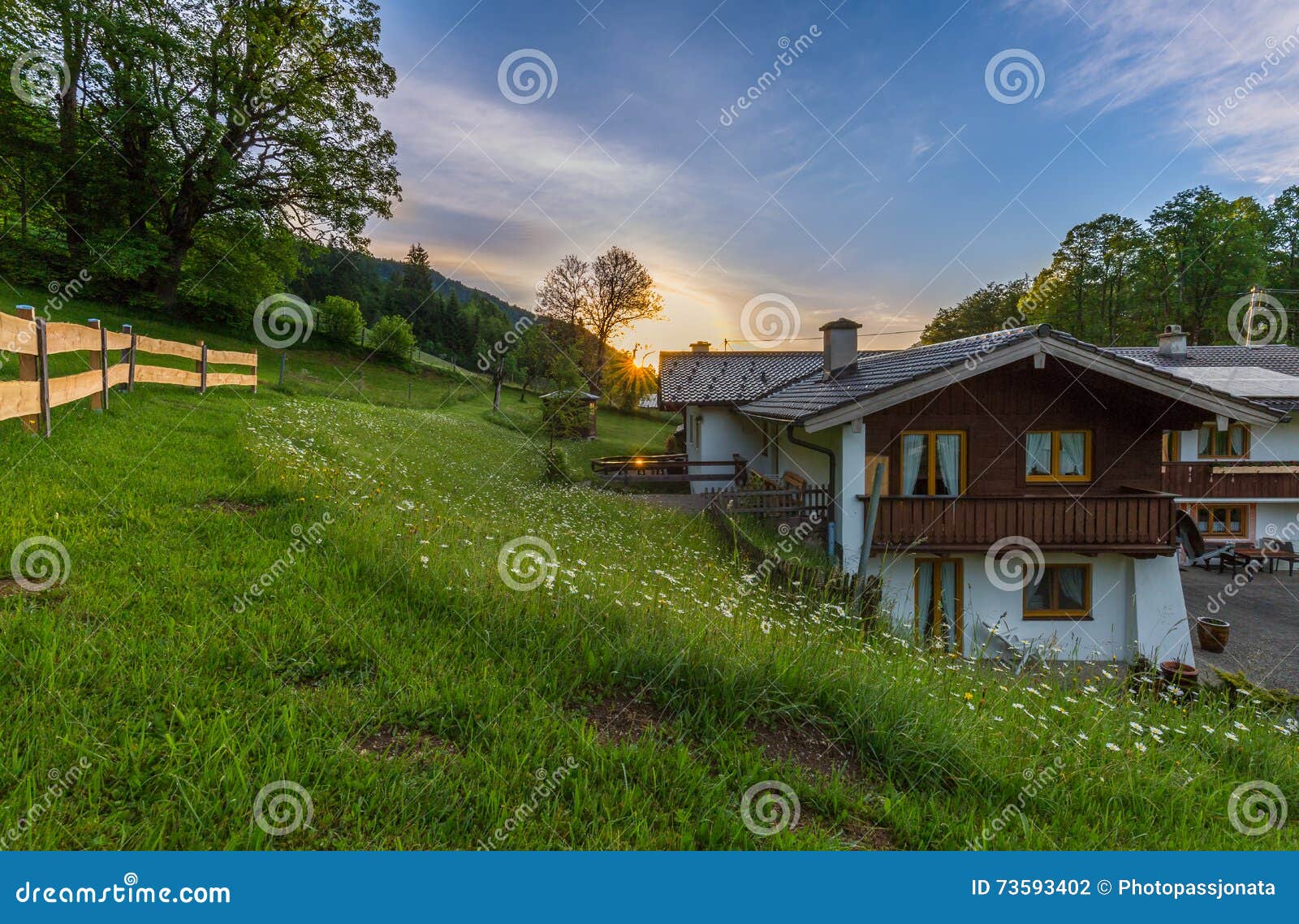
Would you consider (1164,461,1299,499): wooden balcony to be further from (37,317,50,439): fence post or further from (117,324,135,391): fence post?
(117,324,135,391): fence post

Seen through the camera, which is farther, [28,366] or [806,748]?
[28,366]

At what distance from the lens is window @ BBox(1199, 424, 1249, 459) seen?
67.9 ft

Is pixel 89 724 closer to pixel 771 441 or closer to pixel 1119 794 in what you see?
pixel 1119 794

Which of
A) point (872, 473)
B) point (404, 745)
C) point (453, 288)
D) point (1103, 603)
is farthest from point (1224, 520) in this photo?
point (453, 288)

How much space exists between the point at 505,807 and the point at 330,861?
681mm

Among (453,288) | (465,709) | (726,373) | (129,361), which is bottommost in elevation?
(465,709)

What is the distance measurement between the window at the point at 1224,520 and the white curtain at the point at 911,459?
673 inches

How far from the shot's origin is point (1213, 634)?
38.4 feet

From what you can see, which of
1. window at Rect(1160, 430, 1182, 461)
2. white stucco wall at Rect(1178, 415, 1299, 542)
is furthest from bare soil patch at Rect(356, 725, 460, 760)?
white stucco wall at Rect(1178, 415, 1299, 542)

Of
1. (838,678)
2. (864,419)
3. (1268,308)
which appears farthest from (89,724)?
(1268,308)

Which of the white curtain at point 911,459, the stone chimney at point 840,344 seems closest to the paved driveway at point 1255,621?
the white curtain at point 911,459

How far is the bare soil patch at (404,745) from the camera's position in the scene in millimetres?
2705

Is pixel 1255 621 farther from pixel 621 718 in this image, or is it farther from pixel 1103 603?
pixel 621 718

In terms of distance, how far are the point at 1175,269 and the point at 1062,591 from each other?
3984cm
